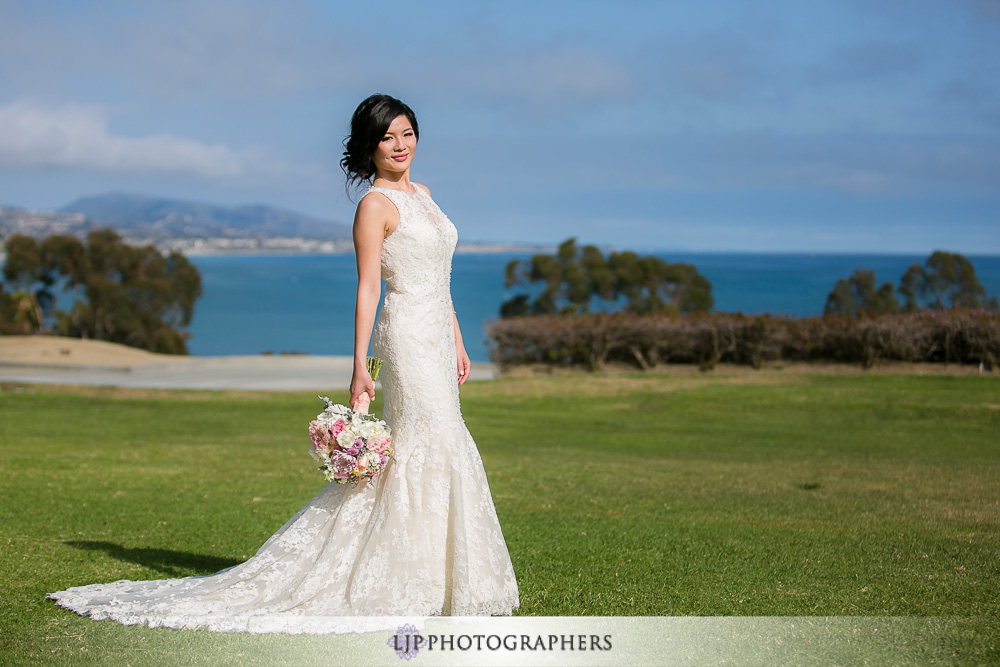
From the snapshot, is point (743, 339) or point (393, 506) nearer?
point (393, 506)

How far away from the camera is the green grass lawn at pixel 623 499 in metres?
4.77

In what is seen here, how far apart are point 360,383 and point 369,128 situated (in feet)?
4.28

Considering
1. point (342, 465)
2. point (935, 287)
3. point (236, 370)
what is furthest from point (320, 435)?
point (935, 287)

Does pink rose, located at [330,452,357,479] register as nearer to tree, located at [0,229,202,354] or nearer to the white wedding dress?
the white wedding dress

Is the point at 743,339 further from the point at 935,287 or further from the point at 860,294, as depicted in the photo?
the point at 860,294

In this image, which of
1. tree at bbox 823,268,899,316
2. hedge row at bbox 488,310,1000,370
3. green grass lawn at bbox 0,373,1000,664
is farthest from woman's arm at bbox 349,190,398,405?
tree at bbox 823,268,899,316

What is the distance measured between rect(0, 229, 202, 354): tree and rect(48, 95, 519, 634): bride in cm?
4348

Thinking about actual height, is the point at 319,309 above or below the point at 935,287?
below

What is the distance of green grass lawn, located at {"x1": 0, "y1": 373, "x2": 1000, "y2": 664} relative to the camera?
477cm

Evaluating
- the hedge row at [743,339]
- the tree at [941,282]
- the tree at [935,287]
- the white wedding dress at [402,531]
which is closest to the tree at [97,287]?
the hedge row at [743,339]

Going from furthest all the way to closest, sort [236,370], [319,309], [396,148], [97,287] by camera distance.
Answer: [319,309] < [97,287] < [236,370] < [396,148]

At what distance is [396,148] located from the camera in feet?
14.8

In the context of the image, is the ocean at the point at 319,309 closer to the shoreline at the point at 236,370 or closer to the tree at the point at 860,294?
the tree at the point at 860,294

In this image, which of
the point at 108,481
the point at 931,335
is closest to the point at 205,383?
the point at 108,481
